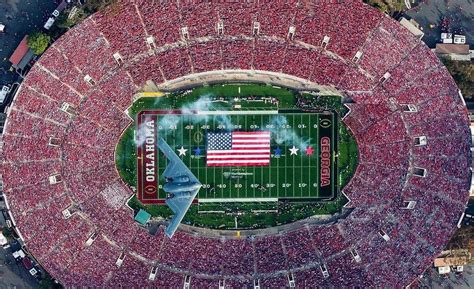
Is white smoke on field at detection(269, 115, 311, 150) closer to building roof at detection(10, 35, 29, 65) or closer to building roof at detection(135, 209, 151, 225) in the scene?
building roof at detection(135, 209, 151, 225)

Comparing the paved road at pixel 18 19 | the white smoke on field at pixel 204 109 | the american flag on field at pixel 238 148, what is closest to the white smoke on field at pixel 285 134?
the american flag on field at pixel 238 148

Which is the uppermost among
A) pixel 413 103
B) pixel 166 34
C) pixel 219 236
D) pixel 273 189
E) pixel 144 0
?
pixel 144 0

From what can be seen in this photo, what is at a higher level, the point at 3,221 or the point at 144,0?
the point at 144,0

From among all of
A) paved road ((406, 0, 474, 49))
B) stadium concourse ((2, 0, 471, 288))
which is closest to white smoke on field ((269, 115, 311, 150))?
stadium concourse ((2, 0, 471, 288))

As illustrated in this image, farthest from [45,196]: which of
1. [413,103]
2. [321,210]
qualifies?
[413,103]

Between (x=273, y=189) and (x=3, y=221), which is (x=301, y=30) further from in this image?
(x=3, y=221)

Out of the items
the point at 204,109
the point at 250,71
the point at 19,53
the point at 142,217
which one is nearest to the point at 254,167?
the point at 204,109
